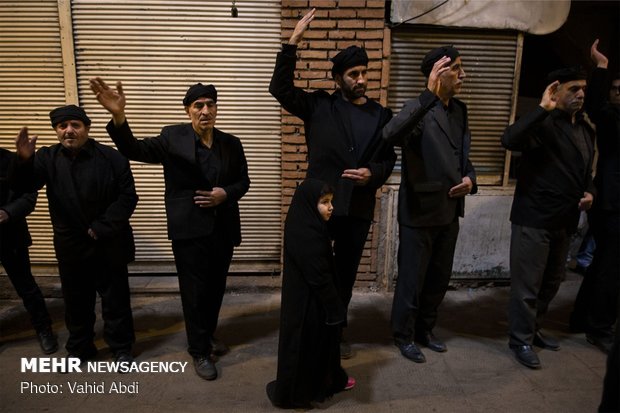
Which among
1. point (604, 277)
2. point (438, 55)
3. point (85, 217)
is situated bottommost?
point (604, 277)

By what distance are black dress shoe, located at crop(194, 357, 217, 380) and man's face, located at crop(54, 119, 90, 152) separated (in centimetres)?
182

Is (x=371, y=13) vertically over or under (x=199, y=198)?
over

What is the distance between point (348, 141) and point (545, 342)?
2.47 m

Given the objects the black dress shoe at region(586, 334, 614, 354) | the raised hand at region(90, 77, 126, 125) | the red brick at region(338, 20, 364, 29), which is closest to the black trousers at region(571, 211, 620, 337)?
the black dress shoe at region(586, 334, 614, 354)

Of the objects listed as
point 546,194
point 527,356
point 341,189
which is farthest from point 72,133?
point 527,356

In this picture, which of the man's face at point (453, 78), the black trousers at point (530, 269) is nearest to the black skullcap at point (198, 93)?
the man's face at point (453, 78)

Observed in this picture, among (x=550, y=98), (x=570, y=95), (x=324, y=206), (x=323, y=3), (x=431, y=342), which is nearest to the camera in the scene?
(x=324, y=206)

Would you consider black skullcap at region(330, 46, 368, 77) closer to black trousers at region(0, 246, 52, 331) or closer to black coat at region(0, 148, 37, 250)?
A: black coat at region(0, 148, 37, 250)

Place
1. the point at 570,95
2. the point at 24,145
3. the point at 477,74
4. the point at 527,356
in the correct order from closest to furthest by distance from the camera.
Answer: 1. the point at 24,145
2. the point at 570,95
3. the point at 527,356
4. the point at 477,74

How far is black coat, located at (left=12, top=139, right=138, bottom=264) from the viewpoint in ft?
10.5

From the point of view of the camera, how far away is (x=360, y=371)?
3.45 metres

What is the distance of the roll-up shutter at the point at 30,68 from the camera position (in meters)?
4.60

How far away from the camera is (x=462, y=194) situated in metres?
3.50

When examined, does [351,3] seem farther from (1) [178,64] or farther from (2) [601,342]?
(2) [601,342]
